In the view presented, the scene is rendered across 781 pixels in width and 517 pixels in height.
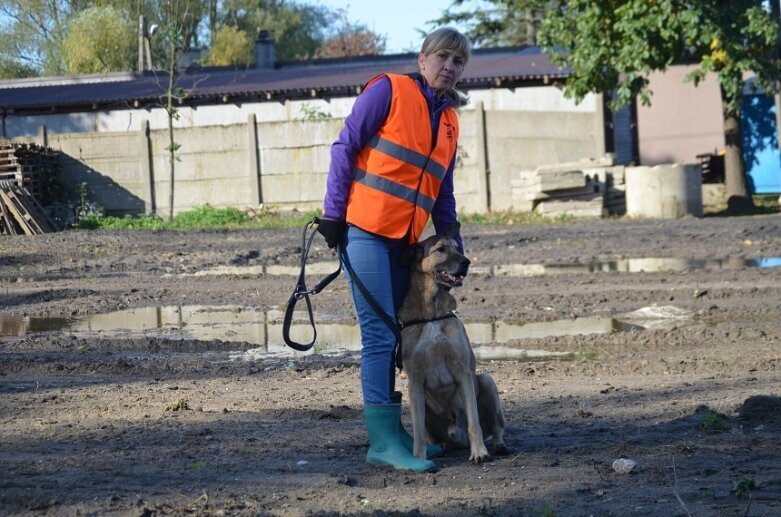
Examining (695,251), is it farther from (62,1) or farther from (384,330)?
(62,1)

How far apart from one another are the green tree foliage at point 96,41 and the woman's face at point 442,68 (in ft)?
149

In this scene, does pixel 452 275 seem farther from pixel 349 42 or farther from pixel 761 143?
pixel 349 42

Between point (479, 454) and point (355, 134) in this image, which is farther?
point (479, 454)

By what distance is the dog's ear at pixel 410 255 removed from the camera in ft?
18.6

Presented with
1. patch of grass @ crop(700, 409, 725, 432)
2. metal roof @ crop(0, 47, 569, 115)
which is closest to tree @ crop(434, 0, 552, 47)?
metal roof @ crop(0, 47, 569, 115)

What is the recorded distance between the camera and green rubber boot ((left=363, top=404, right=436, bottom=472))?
5461 millimetres

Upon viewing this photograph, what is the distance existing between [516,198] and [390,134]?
18951mm

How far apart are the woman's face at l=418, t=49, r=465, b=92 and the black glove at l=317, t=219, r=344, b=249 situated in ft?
2.79

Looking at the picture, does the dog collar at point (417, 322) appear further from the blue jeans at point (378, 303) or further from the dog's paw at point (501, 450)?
the dog's paw at point (501, 450)

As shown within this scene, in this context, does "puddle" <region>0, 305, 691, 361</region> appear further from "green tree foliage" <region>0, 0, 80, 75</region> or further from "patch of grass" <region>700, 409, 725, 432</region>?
"green tree foliage" <region>0, 0, 80, 75</region>

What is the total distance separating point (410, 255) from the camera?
567 centimetres

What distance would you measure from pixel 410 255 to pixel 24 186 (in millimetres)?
20915

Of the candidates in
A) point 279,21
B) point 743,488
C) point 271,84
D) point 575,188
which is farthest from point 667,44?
point 279,21

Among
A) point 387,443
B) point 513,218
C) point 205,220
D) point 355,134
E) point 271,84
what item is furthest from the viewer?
point 271,84
